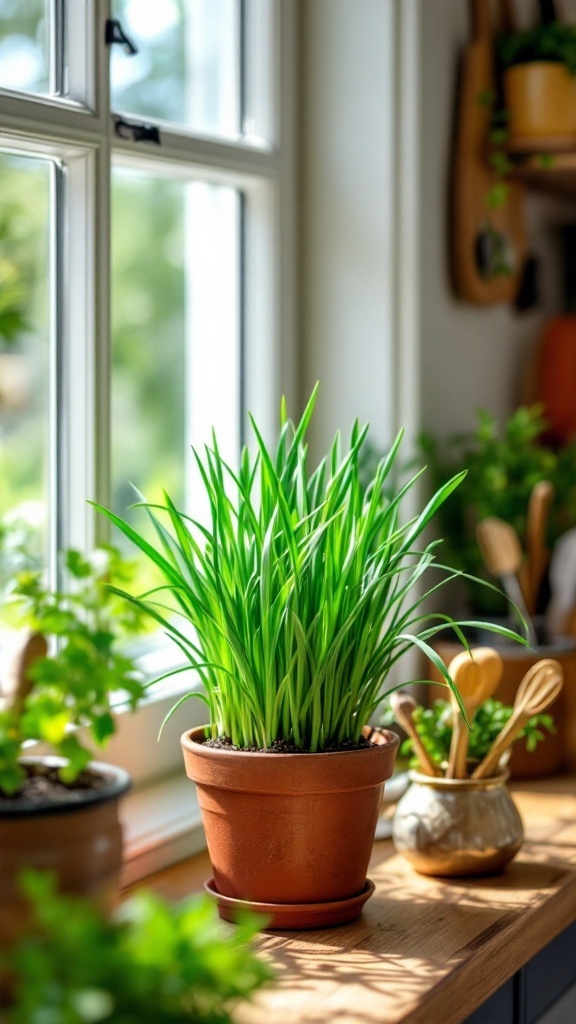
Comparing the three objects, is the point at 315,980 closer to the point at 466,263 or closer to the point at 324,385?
the point at 324,385

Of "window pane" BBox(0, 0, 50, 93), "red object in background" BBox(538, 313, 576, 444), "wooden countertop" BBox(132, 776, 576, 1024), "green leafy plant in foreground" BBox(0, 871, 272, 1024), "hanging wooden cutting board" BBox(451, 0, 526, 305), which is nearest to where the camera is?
"green leafy plant in foreground" BBox(0, 871, 272, 1024)

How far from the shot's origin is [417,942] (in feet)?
3.55

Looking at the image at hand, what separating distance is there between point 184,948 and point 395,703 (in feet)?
2.09

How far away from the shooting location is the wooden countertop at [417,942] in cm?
95

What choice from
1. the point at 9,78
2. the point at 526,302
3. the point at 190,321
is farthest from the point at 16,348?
the point at 526,302

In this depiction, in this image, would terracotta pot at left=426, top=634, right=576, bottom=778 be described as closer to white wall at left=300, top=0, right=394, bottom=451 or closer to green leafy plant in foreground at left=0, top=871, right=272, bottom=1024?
white wall at left=300, top=0, right=394, bottom=451

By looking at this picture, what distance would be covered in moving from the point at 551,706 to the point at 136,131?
0.85 m

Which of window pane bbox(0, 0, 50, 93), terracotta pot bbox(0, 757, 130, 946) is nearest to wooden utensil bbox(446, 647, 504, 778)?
terracotta pot bbox(0, 757, 130, 946)

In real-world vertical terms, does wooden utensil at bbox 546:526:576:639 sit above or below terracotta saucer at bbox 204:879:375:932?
above

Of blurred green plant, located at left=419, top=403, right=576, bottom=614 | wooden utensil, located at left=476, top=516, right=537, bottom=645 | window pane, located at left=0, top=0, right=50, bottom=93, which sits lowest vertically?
wooden utensil, located at left=476, top=516, right=537, bottom=645

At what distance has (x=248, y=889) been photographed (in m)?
1.10

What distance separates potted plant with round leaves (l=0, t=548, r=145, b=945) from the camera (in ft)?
2.67

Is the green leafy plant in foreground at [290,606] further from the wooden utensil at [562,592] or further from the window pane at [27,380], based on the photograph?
the wooden utensil at [562,592]

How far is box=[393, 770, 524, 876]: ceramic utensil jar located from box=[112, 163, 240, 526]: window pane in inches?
22.8
